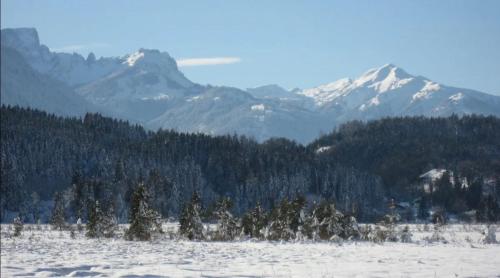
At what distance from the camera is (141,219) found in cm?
5097

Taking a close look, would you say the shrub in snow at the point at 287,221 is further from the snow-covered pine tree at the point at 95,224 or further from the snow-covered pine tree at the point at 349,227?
the snow-covered pine tree at the point at 95,224

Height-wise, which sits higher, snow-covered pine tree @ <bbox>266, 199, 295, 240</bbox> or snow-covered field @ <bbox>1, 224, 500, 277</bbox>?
snow-covered pine tree @ <bbox>266, 199, 295, 240</bbox>

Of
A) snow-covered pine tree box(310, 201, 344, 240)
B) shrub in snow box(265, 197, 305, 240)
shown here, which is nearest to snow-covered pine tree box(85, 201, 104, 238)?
shrub in snow box(265, 197, 305, 240)

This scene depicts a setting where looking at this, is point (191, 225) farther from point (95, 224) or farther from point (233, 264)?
point (233, 264)

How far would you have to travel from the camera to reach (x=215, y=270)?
26.4m

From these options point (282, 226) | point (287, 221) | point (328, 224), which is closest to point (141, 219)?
point (282, 226)

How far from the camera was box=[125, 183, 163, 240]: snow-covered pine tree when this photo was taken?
Answer: 50094mm

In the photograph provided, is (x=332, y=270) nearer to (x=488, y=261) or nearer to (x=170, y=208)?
(x=488, y=261)

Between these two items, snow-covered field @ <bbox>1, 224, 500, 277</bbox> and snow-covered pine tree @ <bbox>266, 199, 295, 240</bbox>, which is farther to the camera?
snow-covered pine tree @ <bbox>266, 199, 295, 240</bbox>

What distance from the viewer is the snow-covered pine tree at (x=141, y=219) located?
50.1 meters

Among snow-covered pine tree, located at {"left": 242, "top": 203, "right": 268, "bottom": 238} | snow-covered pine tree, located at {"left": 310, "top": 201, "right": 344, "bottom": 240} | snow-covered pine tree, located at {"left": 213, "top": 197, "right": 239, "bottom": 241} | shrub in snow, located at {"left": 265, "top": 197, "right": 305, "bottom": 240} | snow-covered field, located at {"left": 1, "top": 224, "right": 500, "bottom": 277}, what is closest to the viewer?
snow-covered field, located at {"left": 1, "top": 224, "right": 500, "bottom": 277}

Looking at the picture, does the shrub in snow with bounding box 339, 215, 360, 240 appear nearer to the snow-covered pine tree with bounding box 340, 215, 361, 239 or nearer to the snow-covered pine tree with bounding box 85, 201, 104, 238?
the snow-covered pine tree with bounding box 340, 215, 361, 239

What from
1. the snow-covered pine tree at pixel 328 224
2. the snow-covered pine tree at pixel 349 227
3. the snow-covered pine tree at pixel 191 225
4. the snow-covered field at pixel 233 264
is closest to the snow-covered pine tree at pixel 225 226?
the snow-covered pine tree at pixel 191 225

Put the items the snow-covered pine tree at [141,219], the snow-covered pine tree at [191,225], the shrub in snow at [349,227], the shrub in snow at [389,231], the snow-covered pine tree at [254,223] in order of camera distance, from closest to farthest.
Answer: the snow-covered pine tree at [141,219], the snow-covered pine tree at [191,225], the shrub in snow at [349,227], the shrub in snow at [389,231], the snow-covered pine tree at [254,223]
